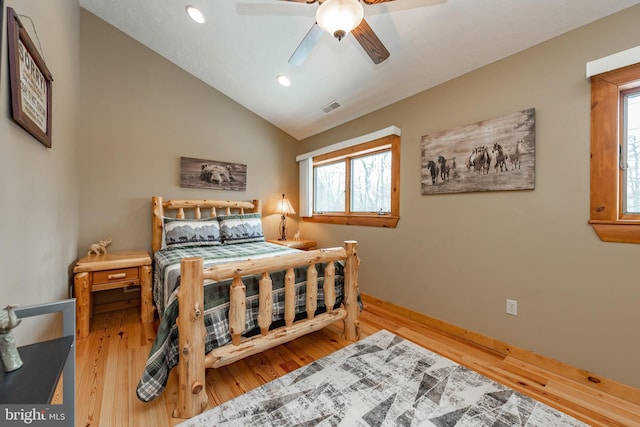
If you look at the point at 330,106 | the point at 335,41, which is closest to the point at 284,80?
the point at 330,106

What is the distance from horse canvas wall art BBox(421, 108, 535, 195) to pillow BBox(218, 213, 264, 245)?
2.00 meters

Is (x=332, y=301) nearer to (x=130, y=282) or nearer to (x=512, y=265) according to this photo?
(x=512, y=265)

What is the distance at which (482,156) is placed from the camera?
83.5 inches

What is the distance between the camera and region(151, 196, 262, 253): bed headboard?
2.92 meters

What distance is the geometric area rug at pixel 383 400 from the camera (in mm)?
1379

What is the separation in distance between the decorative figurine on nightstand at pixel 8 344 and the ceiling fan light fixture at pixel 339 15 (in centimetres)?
167

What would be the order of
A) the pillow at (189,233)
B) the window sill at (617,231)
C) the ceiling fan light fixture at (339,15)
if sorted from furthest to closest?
the pillow at (189,233)
the window sill at (617,231)
the ceiling fan light fixture at (339,15)

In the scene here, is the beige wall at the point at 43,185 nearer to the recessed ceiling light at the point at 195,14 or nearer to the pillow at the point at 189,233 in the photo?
the pillow at the point at 189,233

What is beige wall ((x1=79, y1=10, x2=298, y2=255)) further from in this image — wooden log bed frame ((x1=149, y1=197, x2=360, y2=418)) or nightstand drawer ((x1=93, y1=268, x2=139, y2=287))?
wooden log bed frame ((x1=149, y1=197, x2=360, y2=418))

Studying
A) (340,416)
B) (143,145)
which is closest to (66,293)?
(143,145)

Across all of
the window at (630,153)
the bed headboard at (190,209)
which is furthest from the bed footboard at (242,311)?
the bed headboard at (190,209)

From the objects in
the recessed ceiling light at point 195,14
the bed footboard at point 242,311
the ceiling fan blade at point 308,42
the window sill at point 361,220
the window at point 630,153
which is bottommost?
the bed footboard at point 242,311

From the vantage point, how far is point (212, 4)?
2.15 m

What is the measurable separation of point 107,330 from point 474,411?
291cm
